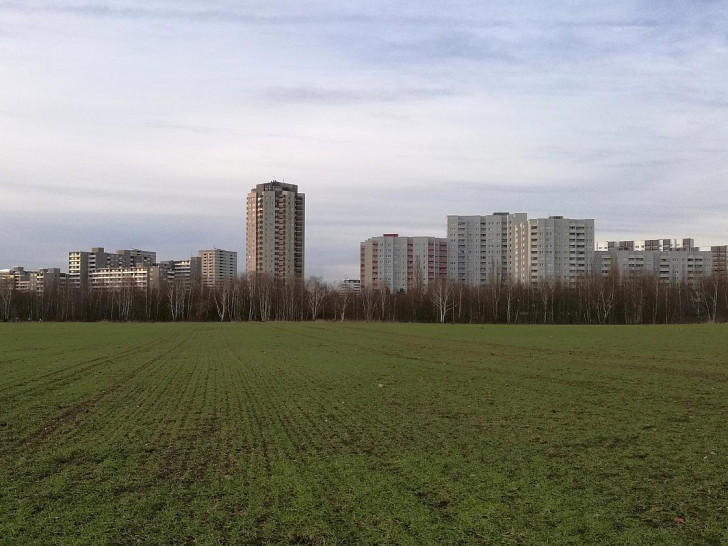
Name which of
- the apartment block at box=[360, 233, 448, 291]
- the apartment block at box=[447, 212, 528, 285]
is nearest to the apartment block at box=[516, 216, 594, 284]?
the apartment block at box=[447, 212, 528, 285]

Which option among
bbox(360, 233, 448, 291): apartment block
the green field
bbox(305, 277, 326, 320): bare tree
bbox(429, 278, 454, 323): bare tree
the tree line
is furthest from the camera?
bbox(360, 233, 448, 291): apartment block

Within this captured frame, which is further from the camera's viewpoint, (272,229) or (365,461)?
(272,229)

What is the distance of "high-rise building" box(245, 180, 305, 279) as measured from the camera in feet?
614

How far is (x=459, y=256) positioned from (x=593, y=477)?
18543cm

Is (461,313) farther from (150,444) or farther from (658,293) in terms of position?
(150,444)

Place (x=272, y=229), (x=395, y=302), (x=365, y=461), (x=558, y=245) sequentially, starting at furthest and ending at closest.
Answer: (x=272, y=229) < (x=558, y=245) < (x=395, y=302) < (x=365, y=461)

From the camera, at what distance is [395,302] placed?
130125 mm

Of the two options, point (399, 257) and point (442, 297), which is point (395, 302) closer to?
point (442, 297)

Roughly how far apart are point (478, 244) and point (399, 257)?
25241mm

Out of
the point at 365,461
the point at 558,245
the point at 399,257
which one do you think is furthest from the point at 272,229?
the point at 365,461

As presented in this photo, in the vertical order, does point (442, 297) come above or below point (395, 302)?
above

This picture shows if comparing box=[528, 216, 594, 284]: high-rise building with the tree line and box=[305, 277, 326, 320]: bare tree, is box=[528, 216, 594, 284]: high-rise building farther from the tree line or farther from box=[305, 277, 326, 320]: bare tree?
box=[305, 277, 326, 320]: bare tree

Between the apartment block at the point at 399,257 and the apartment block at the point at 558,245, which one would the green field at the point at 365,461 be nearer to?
the apartment block at the point at 558,245

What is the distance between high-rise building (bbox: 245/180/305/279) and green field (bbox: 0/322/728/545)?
167 meters
